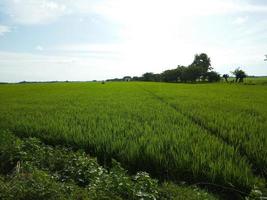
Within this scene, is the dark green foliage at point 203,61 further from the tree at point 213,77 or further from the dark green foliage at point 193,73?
the tree at point 213,77

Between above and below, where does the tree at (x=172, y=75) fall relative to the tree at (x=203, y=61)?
below

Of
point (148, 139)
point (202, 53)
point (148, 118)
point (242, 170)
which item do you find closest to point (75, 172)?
point (148, 139)

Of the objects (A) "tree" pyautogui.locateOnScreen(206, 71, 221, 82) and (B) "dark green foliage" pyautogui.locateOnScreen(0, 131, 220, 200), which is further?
(A) "tree" pyautogui.locateOnScreen(206, 71, 221, 82)

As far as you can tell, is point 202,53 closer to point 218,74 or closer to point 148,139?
point 218,74

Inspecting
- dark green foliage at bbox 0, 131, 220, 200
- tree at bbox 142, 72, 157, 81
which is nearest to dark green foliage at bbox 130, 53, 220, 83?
tree at bbox 142, 72, 157, 81

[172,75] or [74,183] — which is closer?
[74,183]

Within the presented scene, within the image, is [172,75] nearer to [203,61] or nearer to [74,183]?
[203,61]

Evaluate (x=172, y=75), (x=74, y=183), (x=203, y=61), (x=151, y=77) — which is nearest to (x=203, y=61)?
(x=203, y=61)

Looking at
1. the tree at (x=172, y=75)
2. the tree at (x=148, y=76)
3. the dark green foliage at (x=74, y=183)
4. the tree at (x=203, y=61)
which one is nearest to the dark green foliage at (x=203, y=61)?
the tree at (x=203, y=61)

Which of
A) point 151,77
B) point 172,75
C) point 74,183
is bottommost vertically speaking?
point 151,77

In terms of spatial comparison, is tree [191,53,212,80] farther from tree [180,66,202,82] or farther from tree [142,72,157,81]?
tree [142,72,157,81]

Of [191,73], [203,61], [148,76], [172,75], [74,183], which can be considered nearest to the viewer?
[74,183]

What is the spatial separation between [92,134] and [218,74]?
7110cm

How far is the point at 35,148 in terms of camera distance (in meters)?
5.82
